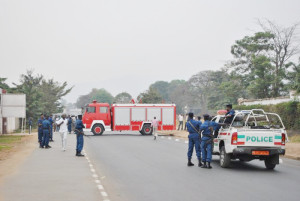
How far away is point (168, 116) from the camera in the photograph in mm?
40094

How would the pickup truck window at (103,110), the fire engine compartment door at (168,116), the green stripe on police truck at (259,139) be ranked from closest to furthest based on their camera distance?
the green stripe on police truck at (259,139) → the pickup truck window at (103,110) → the fire engine compartment door at (168,116)

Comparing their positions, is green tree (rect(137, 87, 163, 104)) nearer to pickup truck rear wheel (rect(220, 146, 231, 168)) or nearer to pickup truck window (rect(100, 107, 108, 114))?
pickup truck window (rect(100, 107, 108, 114))

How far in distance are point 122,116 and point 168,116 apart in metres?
4.52

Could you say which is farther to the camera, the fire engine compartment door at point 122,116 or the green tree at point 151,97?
the green tree at point 151,97

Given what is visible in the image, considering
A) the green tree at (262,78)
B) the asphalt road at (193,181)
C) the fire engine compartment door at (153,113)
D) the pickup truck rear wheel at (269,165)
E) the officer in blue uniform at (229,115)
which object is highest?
the green tree at (262,78)

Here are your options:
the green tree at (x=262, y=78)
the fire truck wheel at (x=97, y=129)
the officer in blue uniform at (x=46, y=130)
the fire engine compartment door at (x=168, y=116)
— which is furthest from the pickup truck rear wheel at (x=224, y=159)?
the green tree at (x=262, y=78)

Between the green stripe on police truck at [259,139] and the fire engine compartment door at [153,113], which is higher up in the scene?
the fire engine compartment door at [153,113]

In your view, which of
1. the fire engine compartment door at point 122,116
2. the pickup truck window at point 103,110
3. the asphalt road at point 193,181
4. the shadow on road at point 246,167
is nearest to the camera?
the asphalt road at point 193,181

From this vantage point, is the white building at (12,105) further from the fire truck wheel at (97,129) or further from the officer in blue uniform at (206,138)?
the officer in blue uniform at (206,138)

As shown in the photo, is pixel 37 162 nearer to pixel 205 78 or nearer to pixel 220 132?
pixel 220 132

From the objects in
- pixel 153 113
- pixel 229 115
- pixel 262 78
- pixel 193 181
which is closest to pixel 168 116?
pixel 153 113

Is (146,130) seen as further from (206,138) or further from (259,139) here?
(259,139)

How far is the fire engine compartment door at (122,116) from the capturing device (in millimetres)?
38562

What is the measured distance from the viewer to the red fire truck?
37094 millimetres
